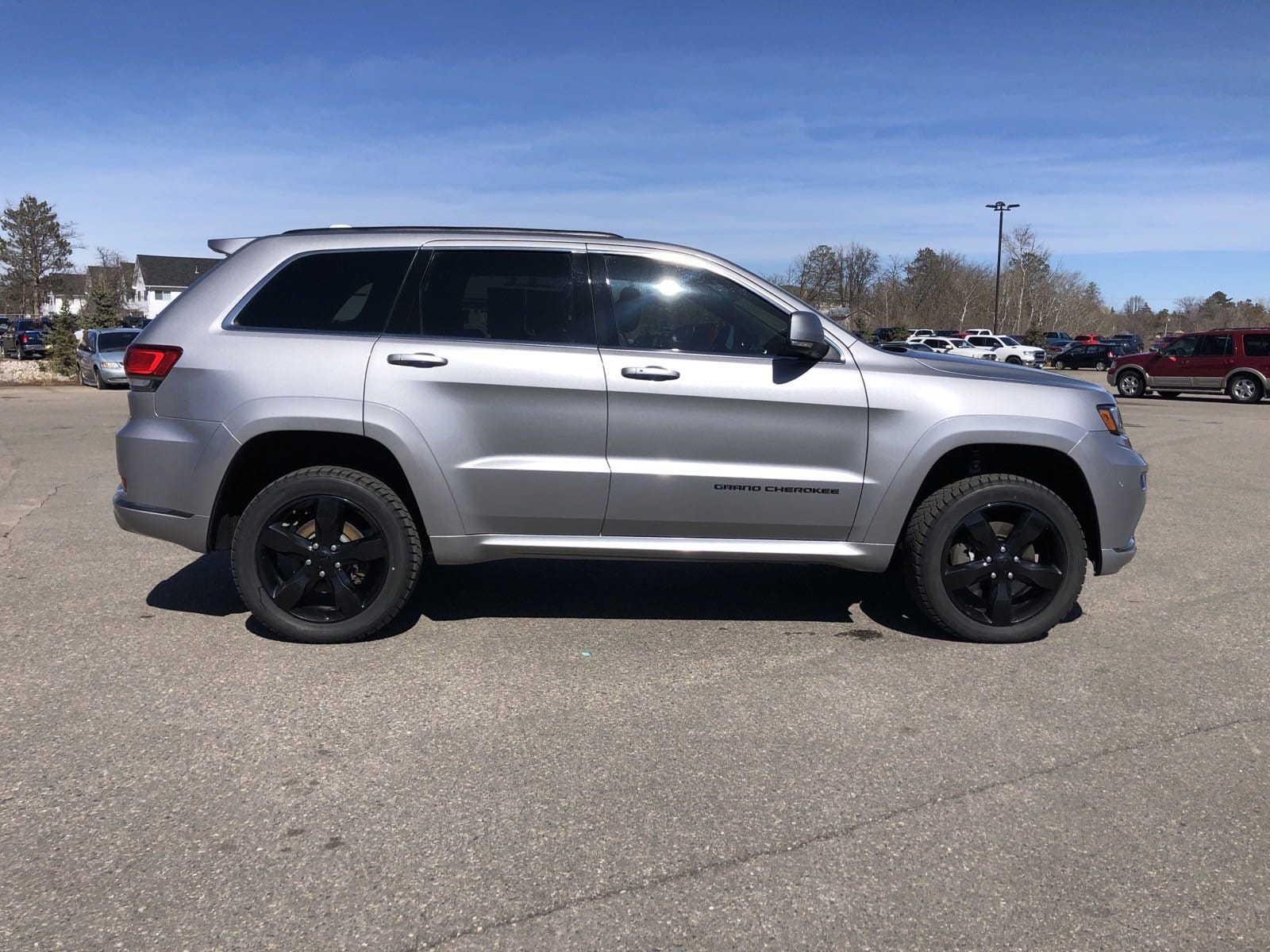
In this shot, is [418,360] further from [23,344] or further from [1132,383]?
[23,344]

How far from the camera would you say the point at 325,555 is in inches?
186

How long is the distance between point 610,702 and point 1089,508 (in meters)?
2.55

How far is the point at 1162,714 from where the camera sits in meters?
4.11

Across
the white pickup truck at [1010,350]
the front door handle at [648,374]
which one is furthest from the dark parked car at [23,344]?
the front door handle at [648,374]

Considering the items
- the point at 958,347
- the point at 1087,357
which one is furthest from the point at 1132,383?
the point at 1087,357

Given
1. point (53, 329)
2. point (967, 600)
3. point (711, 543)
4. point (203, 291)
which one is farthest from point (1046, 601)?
point (53, 329)

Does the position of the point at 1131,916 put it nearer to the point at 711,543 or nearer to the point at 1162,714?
the point at 1162,714

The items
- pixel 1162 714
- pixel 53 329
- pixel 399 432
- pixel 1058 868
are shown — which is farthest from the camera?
pixel 53 329

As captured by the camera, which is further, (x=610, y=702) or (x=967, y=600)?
(x=967, y=600)

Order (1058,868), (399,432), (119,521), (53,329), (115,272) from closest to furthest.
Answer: (1058,868) → (399,432) → (119,521) → (53,329) → (115,272)

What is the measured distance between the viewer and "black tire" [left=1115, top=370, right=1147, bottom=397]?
27609mm

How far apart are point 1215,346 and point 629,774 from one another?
27.2m

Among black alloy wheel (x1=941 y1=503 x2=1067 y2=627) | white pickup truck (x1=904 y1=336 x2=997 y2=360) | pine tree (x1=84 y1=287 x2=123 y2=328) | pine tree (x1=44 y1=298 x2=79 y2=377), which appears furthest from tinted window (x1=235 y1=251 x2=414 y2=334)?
white pickup truck (x1=904 y1=336 x2=997 y2=360)

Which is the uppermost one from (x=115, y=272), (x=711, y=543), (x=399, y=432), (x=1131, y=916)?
(x=115, y=272)
